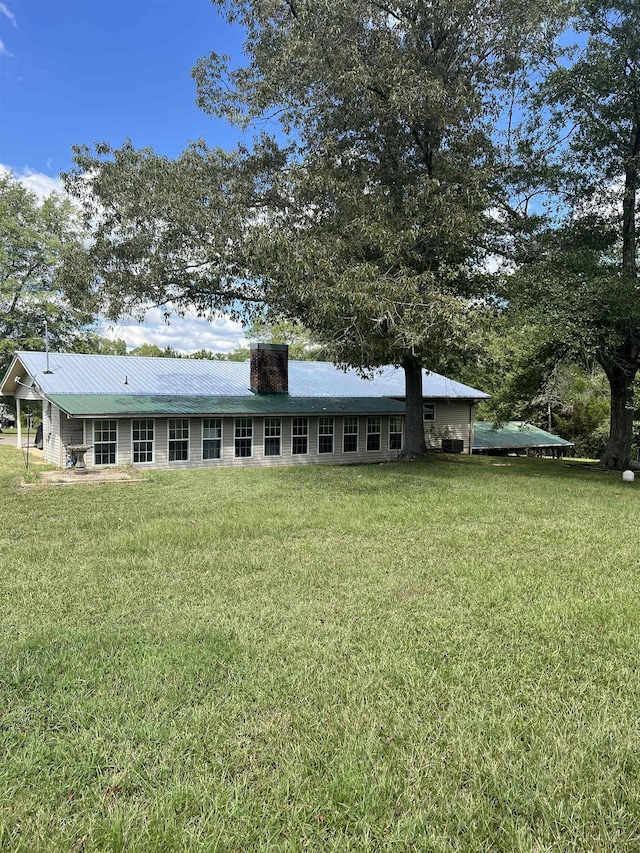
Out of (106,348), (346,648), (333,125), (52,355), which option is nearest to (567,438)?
(333,125)

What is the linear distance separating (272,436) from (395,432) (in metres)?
5.91

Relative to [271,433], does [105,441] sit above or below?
below

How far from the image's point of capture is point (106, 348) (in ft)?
191

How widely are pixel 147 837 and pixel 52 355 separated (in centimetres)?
1951

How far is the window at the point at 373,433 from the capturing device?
21.1 m

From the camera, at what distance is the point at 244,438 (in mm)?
18281

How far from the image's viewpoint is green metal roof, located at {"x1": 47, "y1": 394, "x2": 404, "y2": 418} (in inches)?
593

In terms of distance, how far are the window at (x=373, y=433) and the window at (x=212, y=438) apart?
6.46m

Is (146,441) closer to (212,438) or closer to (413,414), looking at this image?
(212,438)

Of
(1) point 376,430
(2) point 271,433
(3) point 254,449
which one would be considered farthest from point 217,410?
(1) point 376,430

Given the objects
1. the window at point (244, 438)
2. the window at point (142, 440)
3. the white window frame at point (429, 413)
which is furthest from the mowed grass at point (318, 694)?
the white window frame at point (429, 413)

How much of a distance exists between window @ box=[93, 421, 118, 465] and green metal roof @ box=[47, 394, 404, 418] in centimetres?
64

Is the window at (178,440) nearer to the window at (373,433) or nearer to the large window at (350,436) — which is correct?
the large window at (350,436)

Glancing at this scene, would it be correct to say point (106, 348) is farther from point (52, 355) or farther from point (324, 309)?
point (324, 309)
